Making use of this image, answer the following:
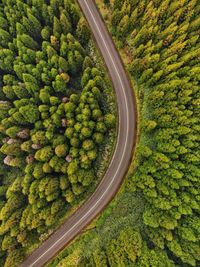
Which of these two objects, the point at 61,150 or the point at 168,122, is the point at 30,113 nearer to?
the point at 61,150

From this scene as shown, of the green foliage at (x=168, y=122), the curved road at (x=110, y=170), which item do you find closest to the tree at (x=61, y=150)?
the curved road at (x=110, y=170)

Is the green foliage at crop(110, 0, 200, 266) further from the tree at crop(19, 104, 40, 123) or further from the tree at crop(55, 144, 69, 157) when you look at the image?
the tree at crop(19, 104, 40, 123)

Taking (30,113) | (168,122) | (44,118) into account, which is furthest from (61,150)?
(168,122)

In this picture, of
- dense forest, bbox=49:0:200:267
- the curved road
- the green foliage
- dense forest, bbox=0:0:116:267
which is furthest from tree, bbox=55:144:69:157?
the green foliage

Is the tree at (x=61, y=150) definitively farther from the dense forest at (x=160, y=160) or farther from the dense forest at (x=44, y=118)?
the dense forest at (x=160, y=160)

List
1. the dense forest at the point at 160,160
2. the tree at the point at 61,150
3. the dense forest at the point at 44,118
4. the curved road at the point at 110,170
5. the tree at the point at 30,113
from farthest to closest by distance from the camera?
the curved road at the point at 110,170 → the tree at the point at 30,113 → the dense forest at the point at 44,118 → the tree at the point at 61,150 → the dense forest at the point at 160,160
